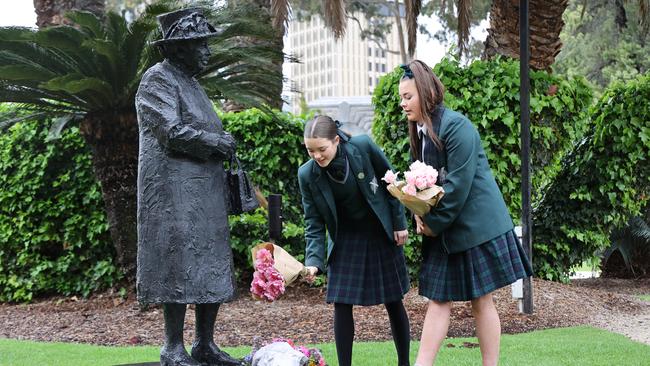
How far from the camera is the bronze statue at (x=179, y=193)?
4.19 m

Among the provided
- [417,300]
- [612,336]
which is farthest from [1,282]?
[612,336]

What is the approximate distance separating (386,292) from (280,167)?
5653mm

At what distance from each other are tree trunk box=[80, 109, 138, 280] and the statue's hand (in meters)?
5.33

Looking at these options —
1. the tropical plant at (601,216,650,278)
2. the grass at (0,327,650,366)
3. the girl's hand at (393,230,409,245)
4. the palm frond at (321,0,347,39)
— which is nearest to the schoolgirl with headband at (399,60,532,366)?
the girl's hand at (393,230,409,245)

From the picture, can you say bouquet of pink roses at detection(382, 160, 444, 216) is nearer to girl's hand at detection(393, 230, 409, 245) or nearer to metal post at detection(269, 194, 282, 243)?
girl's hand at detection(393, 230, 409, 245)

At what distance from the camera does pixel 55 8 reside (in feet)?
38.3

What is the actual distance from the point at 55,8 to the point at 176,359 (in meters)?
8.67

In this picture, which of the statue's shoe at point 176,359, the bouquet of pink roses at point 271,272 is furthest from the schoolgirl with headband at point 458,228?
the statue's shoe at point 176,359

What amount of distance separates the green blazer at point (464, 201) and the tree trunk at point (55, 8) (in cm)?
816

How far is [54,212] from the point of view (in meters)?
10.6

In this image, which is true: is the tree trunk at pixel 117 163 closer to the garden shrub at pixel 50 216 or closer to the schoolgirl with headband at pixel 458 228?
the garden shrub at pixel 50 216

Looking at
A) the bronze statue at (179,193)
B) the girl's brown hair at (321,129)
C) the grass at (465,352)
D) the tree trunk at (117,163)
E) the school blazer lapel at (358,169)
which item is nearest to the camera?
the bronze statue at (179,193)

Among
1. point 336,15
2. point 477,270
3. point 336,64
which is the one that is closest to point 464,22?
point 336,15

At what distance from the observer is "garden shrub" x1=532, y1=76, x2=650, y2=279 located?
10117mm
